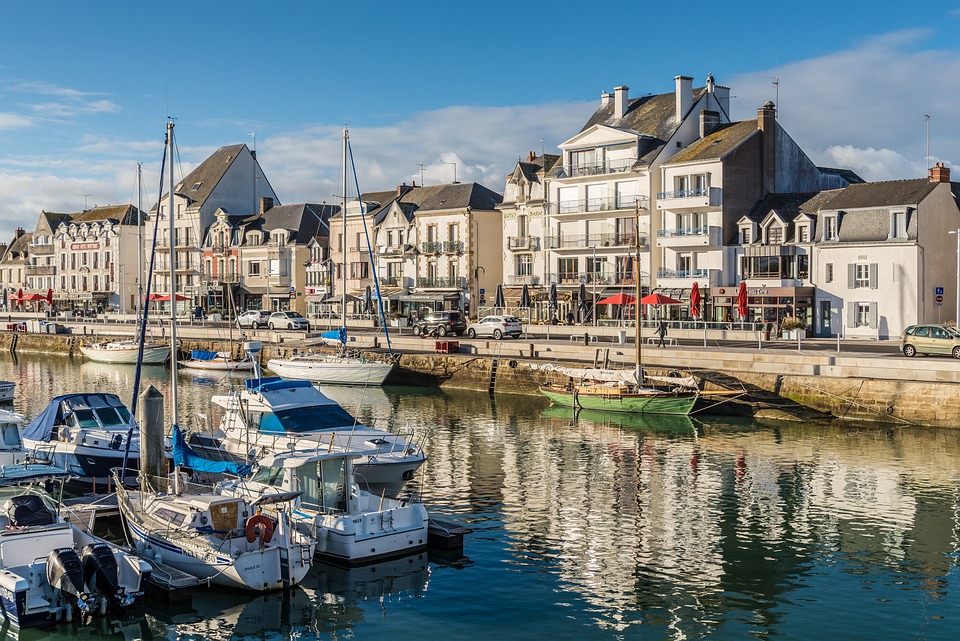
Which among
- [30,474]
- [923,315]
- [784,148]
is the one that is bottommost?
[30,474]

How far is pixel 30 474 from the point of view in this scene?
23.6 metres

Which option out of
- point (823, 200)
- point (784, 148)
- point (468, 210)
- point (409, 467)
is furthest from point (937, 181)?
point (409, 467)

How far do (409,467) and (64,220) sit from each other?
111 m

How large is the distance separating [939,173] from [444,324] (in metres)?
30.3

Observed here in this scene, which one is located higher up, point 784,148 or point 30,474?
point 784,148

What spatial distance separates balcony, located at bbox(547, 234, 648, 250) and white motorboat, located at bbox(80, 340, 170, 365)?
28700mm

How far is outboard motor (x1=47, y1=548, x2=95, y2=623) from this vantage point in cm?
1906

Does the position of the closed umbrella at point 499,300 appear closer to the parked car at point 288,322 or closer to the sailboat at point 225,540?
the parked car at point 288,322

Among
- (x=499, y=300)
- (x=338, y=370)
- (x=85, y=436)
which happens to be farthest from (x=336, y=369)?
(x=85, y=436)

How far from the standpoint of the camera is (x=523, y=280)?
257 ft

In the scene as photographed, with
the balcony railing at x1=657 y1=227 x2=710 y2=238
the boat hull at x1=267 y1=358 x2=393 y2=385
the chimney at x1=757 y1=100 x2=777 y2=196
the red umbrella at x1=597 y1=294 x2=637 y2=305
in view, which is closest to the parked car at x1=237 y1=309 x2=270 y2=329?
the boat hull at x1=267 y1=358 x2=393 y2=385

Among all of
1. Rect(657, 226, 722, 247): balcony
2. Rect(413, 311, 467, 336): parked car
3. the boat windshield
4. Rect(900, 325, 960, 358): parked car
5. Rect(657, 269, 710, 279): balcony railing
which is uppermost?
Rect(657, 226, 722, 247): balcony

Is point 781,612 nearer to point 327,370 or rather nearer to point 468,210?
point 327,370

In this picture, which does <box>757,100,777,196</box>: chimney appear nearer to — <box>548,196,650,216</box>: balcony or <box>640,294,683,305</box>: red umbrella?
<box>548,196,650,216</box>: balcony
